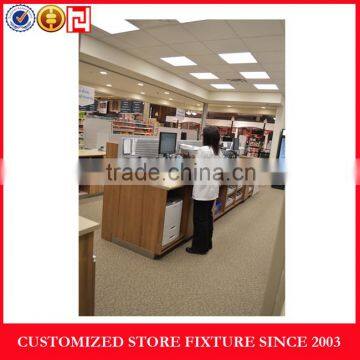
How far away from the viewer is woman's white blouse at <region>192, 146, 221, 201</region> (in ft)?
7.30

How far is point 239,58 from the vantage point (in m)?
4.74

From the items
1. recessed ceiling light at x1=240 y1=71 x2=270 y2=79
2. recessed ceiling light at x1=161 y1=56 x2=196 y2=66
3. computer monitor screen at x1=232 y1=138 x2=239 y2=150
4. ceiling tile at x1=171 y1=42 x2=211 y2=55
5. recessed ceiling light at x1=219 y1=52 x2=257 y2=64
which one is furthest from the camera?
recessed ceiling light at x1=240 y1=71 x2=270 y2=79

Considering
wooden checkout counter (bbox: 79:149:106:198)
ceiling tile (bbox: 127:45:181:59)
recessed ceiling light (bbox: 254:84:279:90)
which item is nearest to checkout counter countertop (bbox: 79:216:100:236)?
wooden checkout counter (bbox: 79:149:106:198)

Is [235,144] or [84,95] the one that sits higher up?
[84,95]

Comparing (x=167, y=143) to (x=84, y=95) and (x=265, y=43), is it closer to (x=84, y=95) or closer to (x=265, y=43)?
(x=84, y=95)

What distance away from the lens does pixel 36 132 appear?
0.89 meters

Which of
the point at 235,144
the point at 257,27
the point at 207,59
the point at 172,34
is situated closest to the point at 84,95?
the point at 172,34

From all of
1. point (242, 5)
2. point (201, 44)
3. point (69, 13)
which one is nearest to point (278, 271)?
point (242, 5)

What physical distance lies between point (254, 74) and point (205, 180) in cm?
450

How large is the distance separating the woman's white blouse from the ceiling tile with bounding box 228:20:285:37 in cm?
203

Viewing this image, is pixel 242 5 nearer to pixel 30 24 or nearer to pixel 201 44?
pixel 30 24

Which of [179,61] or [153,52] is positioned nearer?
[153,52]

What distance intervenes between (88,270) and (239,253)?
1.86 m

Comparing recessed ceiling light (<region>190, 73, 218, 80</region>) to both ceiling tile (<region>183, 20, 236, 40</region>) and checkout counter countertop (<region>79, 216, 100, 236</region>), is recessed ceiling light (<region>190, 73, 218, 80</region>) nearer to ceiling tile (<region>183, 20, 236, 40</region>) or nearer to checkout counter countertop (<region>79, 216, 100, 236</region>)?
ceiling tile (<region>183, 20, 236, 40</region>)
